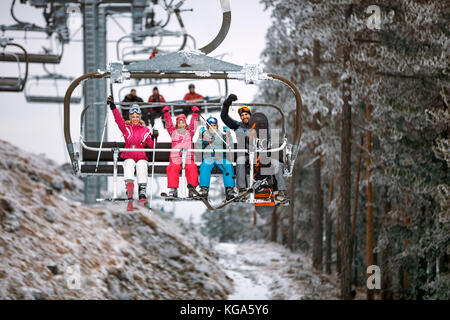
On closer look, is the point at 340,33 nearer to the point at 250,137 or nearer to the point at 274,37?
the point at 274,37

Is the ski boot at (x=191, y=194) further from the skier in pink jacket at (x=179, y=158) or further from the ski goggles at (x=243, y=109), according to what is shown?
the ski goggles at (x=243, y=109)

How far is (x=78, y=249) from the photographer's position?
56.9 ft

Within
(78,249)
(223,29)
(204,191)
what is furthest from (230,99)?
(78,249)

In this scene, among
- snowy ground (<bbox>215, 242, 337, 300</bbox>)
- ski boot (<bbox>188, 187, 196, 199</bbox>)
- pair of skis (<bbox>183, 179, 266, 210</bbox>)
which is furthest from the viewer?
snowy ground (<bbox>215, 242, 337, 300</bbox>)

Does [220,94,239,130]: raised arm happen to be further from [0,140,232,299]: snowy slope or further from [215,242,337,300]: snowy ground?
[215,242,337,300]: snowy ground

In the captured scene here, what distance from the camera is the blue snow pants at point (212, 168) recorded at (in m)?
7.39

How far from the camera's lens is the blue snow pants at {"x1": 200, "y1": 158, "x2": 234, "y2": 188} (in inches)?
291

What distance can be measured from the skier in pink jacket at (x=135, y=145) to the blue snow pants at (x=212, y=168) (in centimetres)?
62

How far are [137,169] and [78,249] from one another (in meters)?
10.6

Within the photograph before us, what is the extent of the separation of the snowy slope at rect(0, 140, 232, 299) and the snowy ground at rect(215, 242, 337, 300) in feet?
2.93

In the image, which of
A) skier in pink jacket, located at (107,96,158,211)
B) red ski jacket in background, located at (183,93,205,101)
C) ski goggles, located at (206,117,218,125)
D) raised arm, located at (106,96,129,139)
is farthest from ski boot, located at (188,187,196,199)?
red ski jacket in background, located at (183,93,205,101)

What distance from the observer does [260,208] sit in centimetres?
740
